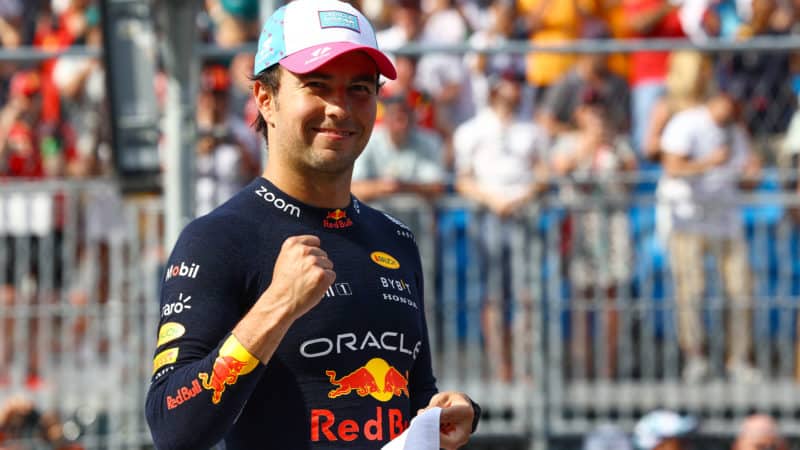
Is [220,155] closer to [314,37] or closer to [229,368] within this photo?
[314,37]

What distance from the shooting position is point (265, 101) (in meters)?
3.22

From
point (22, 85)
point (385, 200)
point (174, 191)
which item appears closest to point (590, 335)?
point (385, 200)

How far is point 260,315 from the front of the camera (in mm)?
2756

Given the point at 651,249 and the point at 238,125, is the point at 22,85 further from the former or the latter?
the point at 651,249

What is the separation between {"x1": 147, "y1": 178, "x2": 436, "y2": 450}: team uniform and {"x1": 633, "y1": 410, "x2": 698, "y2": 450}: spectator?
5186mm

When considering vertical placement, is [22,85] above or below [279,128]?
above

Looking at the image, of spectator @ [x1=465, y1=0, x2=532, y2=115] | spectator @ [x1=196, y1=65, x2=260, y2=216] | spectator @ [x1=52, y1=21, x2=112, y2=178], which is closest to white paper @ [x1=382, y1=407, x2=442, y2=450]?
spectator @ [x1=196, y1=65, x2=260, y2=216]

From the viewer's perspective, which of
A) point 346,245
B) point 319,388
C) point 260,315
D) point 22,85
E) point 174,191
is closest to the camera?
point 260,315

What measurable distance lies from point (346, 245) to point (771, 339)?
587 centimetres

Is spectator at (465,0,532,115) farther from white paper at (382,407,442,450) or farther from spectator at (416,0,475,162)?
white paper at (382,407,442,450)

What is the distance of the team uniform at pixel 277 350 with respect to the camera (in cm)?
279

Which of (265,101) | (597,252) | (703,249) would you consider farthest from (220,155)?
(265,101)

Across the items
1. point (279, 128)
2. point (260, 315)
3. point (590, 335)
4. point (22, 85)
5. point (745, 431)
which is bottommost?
point (745, 431)

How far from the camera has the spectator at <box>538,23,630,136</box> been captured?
9180 mm
